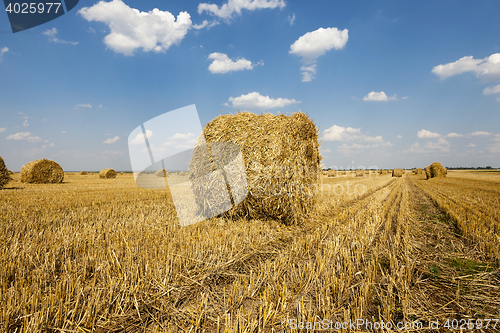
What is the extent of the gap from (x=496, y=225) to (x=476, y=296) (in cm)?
432

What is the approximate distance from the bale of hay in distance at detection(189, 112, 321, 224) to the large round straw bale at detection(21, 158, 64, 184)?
695 inches

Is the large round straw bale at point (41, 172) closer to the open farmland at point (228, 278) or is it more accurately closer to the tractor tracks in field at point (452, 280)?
the open farmland at point (228, 278)

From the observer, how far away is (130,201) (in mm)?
8133

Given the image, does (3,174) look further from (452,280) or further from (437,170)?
(437,170)

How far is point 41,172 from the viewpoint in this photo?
16.8 m

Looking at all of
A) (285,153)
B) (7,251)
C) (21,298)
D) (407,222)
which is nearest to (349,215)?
(407,222)

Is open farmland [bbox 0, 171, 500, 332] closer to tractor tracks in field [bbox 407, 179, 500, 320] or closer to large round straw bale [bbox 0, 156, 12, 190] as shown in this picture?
tractor tracks in field [bbox 407, 179, 500, 320]

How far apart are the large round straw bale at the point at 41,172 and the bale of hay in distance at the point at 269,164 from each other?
17653 mm

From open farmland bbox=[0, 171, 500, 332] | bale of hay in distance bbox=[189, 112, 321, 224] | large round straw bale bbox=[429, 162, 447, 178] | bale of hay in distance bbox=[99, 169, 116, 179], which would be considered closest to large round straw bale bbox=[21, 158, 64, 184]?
bale of hay in distance bbox=[99, 169, 116, 179]

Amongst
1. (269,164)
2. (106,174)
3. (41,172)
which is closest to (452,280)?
(269,164)

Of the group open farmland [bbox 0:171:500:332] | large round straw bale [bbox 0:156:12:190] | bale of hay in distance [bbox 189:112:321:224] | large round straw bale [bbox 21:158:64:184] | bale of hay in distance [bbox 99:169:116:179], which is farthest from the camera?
bale of hay in distance [bbox 99:169:116:179]

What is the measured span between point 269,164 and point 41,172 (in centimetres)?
1987

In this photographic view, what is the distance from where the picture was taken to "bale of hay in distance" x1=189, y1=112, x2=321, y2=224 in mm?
5387

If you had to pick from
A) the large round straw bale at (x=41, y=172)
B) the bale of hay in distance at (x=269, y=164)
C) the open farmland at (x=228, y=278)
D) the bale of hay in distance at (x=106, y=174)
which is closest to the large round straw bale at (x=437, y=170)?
the open farmland at (x=228, y=278)
